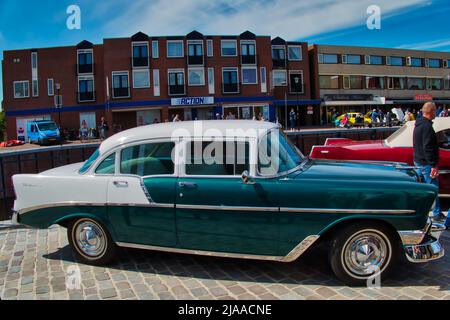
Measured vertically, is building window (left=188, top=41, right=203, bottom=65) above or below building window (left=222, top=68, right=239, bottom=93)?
above

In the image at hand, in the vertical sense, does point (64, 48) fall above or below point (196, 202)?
above

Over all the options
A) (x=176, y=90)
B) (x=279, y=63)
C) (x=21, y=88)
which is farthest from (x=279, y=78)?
(x=21, y=88)

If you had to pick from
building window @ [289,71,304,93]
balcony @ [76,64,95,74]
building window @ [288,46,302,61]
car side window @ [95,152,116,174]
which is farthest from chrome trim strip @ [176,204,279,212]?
building window @ [288,46,302,61]

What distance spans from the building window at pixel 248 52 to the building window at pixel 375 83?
17.8m

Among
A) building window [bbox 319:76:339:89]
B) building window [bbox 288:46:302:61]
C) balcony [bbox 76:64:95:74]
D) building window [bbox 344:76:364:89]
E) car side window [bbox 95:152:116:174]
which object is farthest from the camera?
building window [bbox 344:76:364:89]

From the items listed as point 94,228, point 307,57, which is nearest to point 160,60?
point 307,57

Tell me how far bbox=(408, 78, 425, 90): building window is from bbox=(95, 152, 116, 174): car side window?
56.8m

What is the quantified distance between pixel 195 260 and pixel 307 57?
42.7 metres

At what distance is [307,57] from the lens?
4359cm

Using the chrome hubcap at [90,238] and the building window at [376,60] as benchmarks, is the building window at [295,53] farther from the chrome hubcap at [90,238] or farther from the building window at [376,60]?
the chrome hubcap at [90,238]

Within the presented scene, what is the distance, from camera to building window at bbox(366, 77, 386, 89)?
4841cm

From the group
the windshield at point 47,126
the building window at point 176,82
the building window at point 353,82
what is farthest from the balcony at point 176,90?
the building window at point 353,82

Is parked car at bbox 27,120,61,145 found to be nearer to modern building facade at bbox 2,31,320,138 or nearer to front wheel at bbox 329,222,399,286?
modern building facade at bbox 2,31,320,138

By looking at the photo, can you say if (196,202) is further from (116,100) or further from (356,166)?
(116,100)
